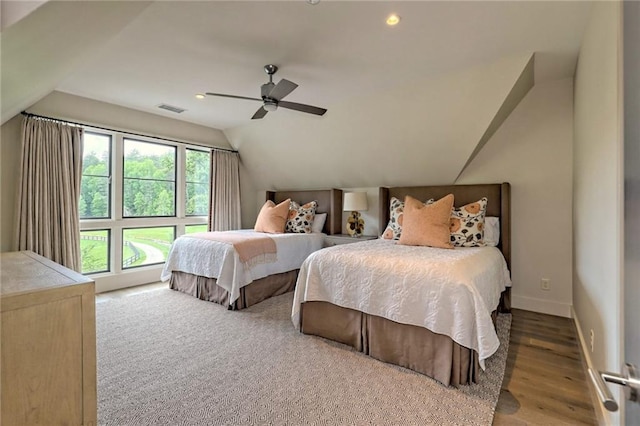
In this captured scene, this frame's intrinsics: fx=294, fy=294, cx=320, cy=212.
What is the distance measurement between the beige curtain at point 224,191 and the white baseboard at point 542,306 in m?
4.33

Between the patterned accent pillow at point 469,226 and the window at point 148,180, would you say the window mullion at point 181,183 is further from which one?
the patterned accent pillow at point 469,226

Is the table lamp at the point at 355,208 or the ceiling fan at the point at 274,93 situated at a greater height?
the ceiling fan at the point at 274,93

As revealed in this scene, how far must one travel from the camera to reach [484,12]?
1973 millimetres

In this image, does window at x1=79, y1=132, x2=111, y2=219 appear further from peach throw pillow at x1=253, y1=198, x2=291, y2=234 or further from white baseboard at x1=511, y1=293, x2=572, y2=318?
white baseboard at x1=511, y1=293, x2=572, y2=318

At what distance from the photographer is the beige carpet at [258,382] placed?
63.3 inches

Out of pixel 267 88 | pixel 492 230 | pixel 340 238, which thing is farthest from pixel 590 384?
pixel 267 88

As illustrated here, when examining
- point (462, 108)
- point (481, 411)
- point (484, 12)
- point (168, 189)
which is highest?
point (484, 12)

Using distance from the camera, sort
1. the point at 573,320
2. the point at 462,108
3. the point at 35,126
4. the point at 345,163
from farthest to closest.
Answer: the point at 345,163
the point at 35,126
the point at 462,108
the point at 573,320

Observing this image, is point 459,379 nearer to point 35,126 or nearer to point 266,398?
point 266,398

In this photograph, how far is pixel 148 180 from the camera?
14.6 ft

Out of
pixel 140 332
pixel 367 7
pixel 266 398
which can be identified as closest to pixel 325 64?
pixel 367 7

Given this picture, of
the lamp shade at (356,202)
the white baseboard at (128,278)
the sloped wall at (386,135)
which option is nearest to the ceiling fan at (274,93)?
the sloped wall at (386,135)

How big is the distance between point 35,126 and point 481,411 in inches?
191

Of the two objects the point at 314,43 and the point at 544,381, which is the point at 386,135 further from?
the point at 544,381
